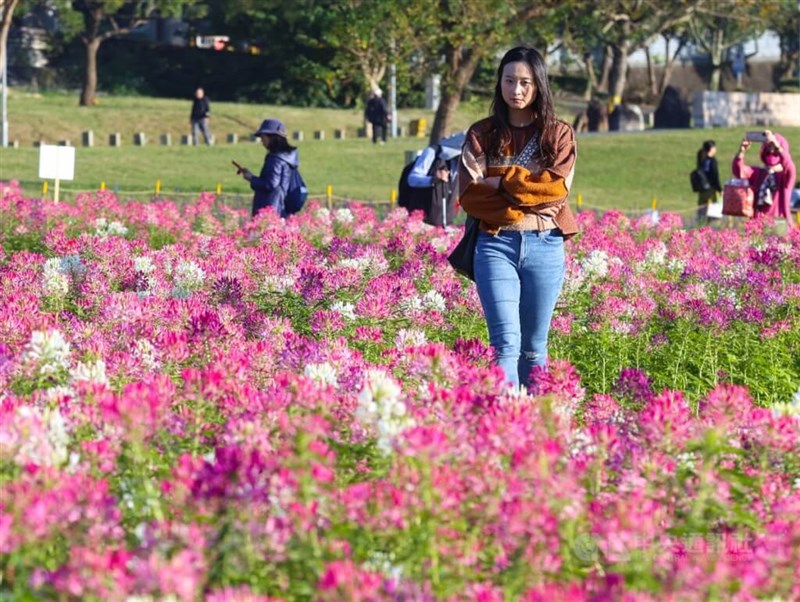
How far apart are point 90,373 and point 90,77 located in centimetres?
4737

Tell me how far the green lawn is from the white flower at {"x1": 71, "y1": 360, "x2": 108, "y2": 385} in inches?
732

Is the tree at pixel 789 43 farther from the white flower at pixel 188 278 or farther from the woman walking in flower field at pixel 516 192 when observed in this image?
the woman walking in flower field at pixel 516 192

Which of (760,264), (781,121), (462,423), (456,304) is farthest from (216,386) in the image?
(781,121)

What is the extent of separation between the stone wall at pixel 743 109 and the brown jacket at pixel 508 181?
40935 millimetres

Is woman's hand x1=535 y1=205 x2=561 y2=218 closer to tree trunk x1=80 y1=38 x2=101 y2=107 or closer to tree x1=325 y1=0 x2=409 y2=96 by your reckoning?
tree x1=325 y1=0 x2=409 y2=96

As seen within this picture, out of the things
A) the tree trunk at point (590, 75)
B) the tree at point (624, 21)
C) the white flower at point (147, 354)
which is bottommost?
the white flower at point (147, 354)

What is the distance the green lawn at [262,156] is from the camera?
98.7 feet

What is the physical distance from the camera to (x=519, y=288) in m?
6.55

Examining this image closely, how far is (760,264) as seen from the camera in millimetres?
10078

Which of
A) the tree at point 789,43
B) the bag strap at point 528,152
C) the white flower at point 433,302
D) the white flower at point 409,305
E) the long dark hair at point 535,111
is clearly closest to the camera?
the long dark hair at point 535,111

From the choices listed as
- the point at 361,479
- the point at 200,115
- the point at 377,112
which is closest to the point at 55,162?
the point at 361,479

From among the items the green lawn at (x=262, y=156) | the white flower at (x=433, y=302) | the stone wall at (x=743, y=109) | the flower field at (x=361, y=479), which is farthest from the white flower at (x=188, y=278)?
the stone wall at (x=743, y=109)

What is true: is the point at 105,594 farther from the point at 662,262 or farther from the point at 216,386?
the point at 662,262

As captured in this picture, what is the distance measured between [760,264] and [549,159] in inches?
160
